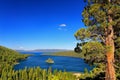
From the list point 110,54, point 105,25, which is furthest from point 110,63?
point 105,25

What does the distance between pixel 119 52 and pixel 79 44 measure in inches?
238

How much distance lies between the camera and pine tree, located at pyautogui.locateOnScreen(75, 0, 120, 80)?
81.1 feet

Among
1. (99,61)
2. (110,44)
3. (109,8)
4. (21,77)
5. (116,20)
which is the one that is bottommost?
(21,77)

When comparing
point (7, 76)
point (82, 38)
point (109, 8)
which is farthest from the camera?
point (7, 76)

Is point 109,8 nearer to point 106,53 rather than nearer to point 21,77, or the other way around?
point 106,53

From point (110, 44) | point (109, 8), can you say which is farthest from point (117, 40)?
point (109, 8)

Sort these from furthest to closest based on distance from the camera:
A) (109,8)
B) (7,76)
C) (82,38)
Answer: (7,76) → (82,38) → (109,8)

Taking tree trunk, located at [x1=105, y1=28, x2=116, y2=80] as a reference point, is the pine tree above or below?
above

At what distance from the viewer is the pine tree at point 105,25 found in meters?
24.7

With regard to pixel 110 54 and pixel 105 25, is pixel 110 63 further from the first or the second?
pixel 105 25

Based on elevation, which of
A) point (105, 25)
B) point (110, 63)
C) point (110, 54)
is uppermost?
point (105, 25)

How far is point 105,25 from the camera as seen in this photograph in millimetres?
24609

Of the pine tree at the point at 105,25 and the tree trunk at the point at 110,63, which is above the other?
the pine tree at the point at 105,25

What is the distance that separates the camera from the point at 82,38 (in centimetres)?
2648
